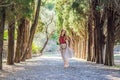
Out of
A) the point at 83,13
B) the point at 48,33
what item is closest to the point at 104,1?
the point at 83,13

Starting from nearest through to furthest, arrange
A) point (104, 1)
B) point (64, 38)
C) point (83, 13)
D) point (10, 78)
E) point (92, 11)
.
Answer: point (10, 78), point (104, 1), point (64, 38), point (92, 11), point (83, 13)

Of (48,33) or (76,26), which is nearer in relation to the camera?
(76,26)

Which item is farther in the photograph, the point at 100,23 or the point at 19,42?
the point at 100,23

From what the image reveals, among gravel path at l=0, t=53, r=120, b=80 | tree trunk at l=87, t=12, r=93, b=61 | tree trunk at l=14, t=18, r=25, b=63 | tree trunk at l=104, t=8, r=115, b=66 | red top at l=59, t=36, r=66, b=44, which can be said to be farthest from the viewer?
tree trunk at l=87, t=12, r=93, b=61

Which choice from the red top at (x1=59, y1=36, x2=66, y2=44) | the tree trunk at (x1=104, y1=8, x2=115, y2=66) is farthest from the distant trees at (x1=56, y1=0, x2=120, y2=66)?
the red top at (x1=59, y1=36, x2=66, y2=44)

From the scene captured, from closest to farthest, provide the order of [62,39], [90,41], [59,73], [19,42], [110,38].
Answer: [59,73]
[62,39]
[110,38]
[19,42]
[90,41]

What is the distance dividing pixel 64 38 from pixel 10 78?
575cm

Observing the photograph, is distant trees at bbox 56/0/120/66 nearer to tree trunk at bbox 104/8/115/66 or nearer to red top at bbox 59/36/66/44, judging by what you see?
tree trunk at bbox 104/8/115/66

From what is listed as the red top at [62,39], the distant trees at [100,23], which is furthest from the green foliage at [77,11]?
the red top at [62,39]

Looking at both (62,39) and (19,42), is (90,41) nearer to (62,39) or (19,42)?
(19,42)

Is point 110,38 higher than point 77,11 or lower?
lower

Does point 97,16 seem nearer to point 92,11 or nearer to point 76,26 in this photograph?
point 92,11

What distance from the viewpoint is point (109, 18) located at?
71.6ft

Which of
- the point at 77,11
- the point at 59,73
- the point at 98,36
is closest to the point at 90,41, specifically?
the point at 77,11
